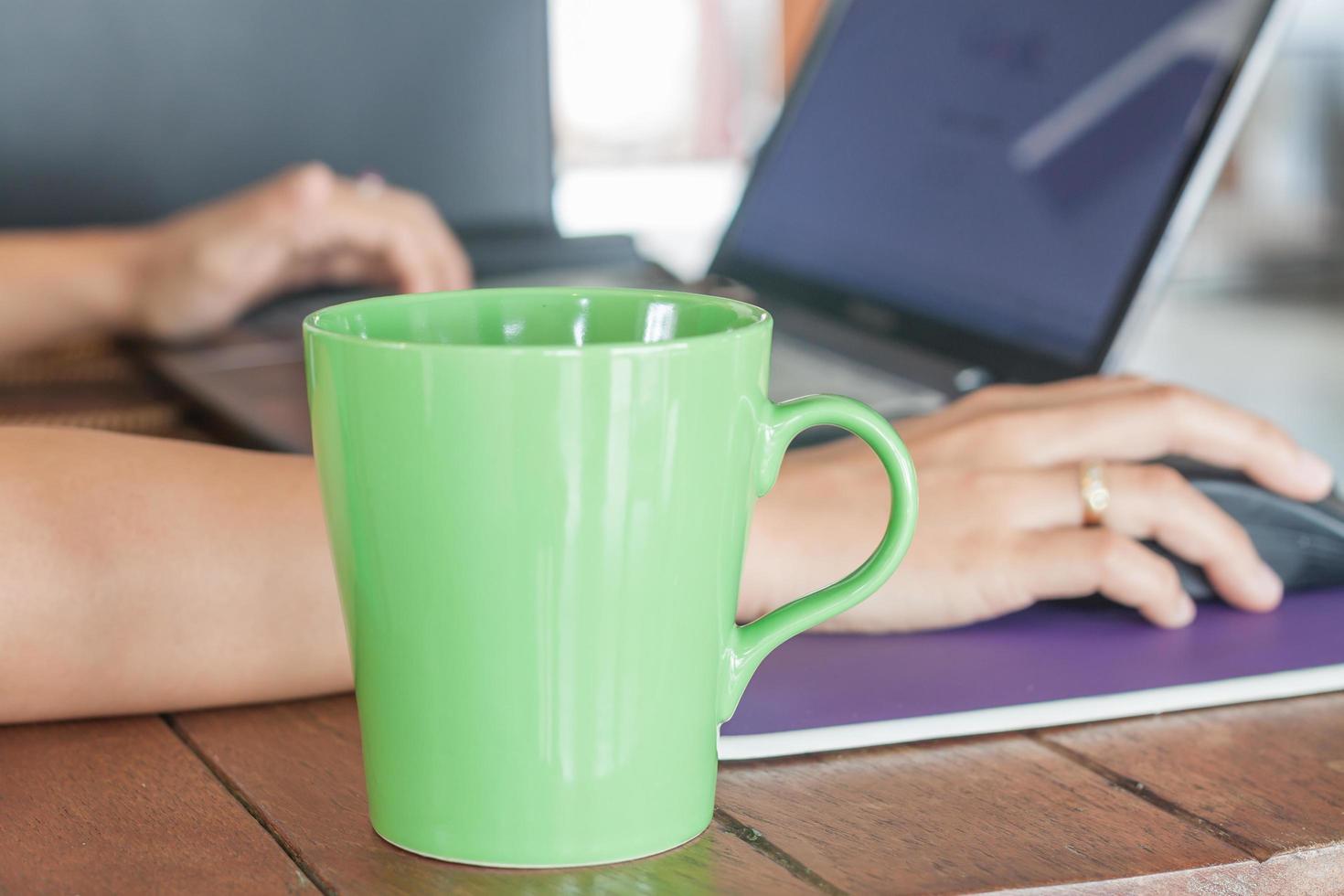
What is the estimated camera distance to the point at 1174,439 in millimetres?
547

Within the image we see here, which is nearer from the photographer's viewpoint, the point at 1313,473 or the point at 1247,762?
the point at 1247,762

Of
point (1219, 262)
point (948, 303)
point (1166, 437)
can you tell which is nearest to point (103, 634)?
point (1166, 437)

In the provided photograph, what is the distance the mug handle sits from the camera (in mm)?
373

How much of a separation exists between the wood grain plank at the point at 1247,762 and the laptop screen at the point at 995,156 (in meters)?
0.29

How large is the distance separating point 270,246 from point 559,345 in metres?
0.67

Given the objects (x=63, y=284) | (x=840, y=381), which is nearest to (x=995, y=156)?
(x=840, y=381)

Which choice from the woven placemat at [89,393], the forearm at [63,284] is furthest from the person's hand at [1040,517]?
the forearm at [63,284]

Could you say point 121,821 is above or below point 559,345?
below

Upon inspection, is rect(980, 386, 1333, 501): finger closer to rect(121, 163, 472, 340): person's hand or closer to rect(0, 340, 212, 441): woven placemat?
rect(0, 340, 212, 441): woven placemat

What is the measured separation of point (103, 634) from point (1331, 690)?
39cm

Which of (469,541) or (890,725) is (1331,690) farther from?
(469,541)

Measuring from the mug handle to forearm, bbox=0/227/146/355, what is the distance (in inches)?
29.2

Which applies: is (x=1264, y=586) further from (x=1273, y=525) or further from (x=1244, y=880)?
(x=1244, y=880)

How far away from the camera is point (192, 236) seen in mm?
979
